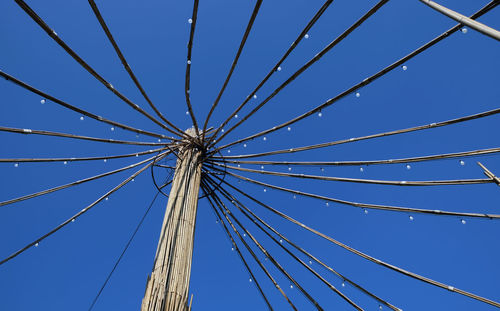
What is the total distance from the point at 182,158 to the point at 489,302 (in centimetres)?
607

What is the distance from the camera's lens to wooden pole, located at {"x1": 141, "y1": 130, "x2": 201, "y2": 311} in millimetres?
4270

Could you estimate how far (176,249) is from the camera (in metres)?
4.88

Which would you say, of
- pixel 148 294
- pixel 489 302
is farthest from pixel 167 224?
pixel 489 302

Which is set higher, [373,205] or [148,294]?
[373,205]

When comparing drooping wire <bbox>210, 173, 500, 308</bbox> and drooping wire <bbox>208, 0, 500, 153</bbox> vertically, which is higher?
drooping wire <bbox>208, 0, 500, 153</bbox>

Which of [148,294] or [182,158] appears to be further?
[182,158]

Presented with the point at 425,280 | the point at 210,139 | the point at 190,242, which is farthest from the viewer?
the point at 210,139

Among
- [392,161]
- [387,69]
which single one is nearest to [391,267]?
[392,161]

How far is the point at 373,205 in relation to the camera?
6633 mm

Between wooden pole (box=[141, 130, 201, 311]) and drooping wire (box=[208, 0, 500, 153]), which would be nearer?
drooping wire (box=[208, 0, 500, 153])

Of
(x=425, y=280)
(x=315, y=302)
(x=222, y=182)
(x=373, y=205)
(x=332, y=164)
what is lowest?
(x=315, y=302)

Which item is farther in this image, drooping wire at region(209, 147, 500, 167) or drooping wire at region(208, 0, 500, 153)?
drooping wire at region(209, 147, 500, 167)

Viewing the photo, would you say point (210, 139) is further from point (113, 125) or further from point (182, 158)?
point (113, 125)

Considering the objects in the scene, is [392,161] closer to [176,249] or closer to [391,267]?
[391,267]
